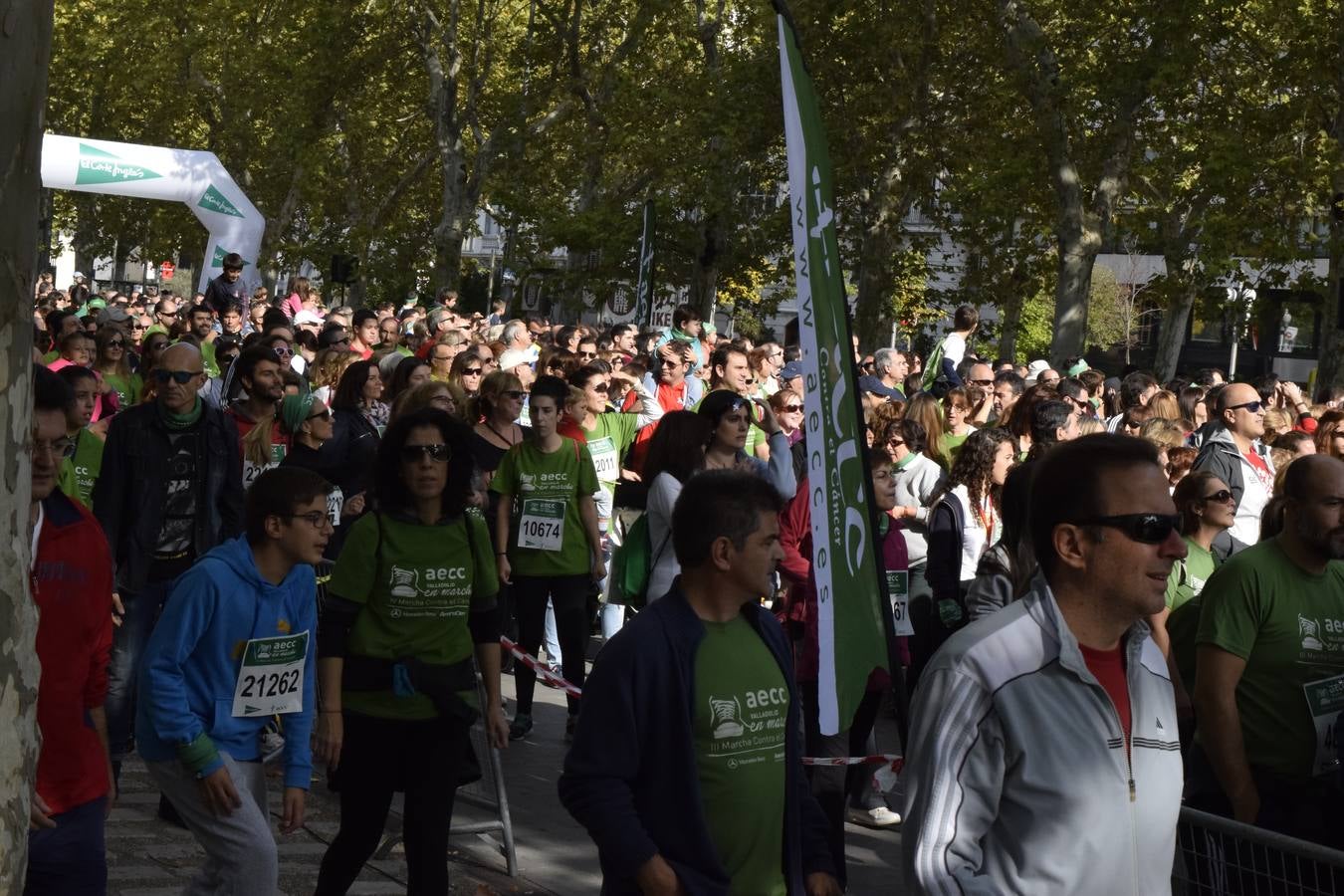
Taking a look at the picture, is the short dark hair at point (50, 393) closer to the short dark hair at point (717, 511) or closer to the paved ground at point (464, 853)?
the short dark hair at point (717, 511)

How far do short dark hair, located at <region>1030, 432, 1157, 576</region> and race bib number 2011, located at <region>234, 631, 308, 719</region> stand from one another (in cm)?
252

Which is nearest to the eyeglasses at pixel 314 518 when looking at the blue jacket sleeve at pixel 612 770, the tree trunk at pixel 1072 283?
the blue jacket sleeve at pixel 612 770

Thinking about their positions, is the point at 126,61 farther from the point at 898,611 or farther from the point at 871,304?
the point at 898,611

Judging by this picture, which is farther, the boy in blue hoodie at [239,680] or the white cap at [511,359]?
the white cap at [511,359]

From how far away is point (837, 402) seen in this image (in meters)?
4.27

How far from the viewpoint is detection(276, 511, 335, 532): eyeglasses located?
505 cm

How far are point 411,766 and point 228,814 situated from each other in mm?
924

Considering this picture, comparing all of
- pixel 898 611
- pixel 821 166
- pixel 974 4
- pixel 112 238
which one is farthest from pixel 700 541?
pixel 112 238

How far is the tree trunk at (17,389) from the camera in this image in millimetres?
3359

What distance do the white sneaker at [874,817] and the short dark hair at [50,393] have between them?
4.49m

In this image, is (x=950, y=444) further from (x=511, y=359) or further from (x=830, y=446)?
(x=830, y=446)

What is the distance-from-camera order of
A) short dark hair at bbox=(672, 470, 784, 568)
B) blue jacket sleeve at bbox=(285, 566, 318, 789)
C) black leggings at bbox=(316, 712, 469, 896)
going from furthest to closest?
black leggings at bbox=(316, 712, 469, 896), blue jacket sleeve at bbox=(285, 566, 318, 789), short dark hair at bbox=(672, 470, 784, 568)

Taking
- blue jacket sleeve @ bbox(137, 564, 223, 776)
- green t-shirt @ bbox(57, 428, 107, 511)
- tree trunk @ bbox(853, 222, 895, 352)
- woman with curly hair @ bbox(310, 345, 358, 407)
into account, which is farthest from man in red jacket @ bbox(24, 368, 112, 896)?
tree trunk @ bbox(853, 222, 895, 352)

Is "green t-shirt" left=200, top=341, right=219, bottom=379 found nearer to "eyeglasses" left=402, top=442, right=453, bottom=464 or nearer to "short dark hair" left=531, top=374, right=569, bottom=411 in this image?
"short dark hair" left=531, top=374, right=569, bottom=411
